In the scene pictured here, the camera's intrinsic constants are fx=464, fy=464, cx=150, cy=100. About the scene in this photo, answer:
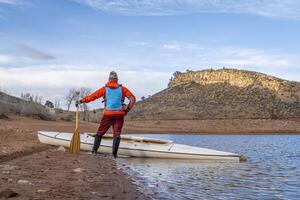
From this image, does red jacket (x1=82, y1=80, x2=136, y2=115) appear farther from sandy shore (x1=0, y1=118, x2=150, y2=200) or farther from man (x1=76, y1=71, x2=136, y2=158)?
sandy shore (x1=0, y1=118, x2=150, y2=200)

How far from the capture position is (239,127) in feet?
209

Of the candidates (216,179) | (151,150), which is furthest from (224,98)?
(216,179)

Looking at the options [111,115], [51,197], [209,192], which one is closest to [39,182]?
[51,197]

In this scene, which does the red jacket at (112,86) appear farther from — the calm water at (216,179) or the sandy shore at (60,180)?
the sandy shore at (60,180)

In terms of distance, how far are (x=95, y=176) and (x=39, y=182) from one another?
175 cm

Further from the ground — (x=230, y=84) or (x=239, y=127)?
(x=230, y=84)

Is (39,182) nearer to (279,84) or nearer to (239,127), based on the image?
(239,127)

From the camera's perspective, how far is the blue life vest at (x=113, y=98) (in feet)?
41.7

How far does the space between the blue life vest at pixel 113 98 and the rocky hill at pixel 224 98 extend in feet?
192

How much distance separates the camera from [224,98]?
8375 cm

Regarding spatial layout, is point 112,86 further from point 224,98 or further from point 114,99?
point 224,98

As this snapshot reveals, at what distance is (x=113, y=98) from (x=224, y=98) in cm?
7251

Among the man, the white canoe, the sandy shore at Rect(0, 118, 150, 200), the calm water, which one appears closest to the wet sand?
the sandy shore at Rect(0, 118, 150, 200)

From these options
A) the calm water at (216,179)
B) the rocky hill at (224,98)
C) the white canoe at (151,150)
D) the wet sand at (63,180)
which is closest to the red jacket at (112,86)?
the calm water at (216,179)
